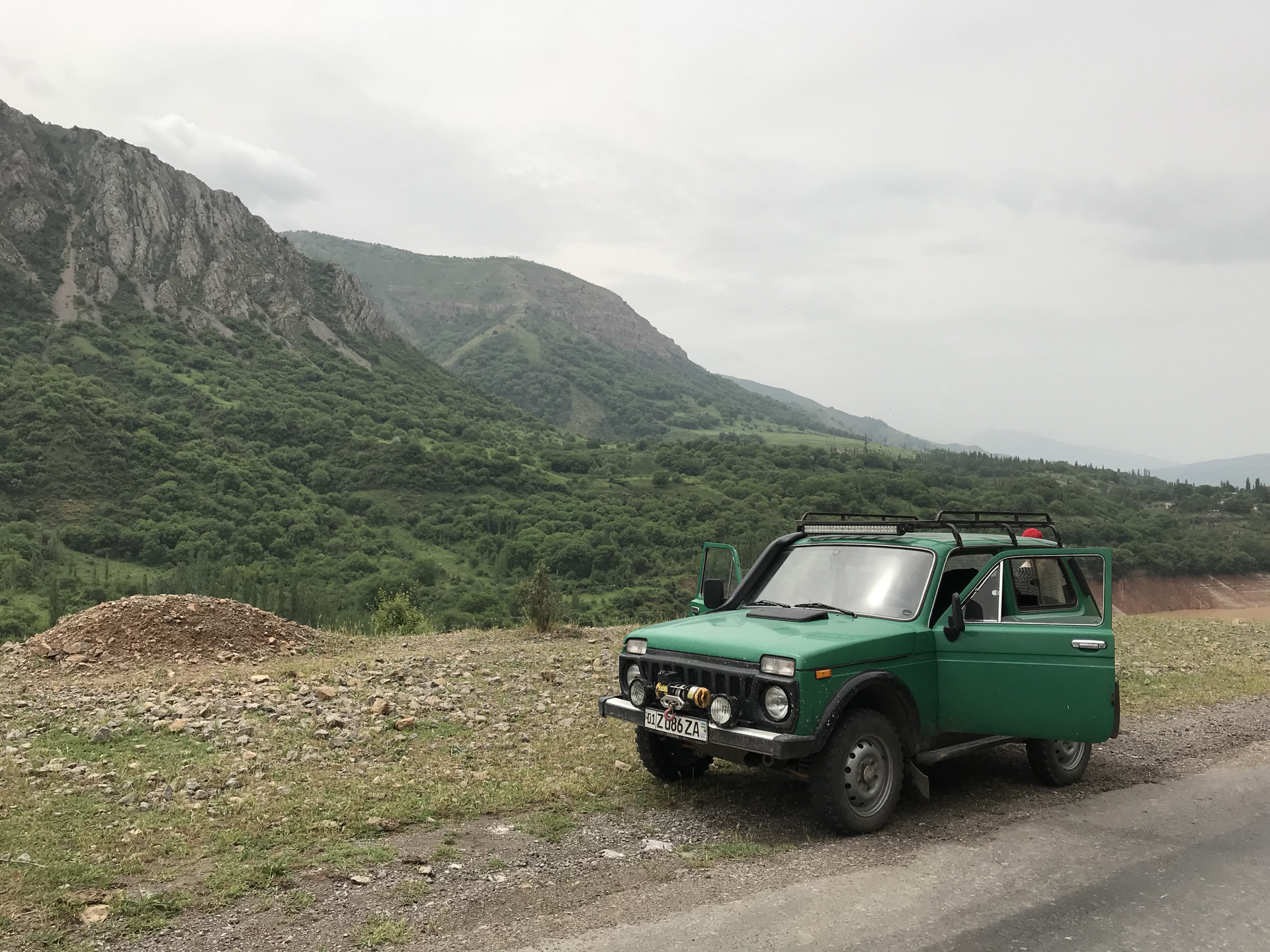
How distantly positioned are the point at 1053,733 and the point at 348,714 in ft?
21.5

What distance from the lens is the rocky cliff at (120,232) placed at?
114 metres

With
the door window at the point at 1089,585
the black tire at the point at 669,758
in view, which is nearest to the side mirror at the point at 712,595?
the black tire at the point at 669,758

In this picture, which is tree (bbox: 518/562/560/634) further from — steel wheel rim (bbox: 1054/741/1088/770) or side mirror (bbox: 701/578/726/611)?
steel wheel rim (bbox: 1054/741/1088/770)

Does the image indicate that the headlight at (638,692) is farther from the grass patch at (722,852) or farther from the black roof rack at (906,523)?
the black roof rack at (906,523)

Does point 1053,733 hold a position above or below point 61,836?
above

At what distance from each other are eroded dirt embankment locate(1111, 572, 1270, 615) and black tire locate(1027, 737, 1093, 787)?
176ft

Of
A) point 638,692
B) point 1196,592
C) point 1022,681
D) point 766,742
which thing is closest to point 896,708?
point 1022,681

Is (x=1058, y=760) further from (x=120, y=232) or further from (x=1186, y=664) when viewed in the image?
(x=120, y=232)

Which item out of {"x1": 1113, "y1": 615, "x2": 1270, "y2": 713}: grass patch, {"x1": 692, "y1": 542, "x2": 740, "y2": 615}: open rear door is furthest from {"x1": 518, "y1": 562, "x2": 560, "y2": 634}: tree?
{"x1": 1113, "y1": 615, "x2": 1270, "y2": 713}: grass patch

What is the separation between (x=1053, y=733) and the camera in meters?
6.47

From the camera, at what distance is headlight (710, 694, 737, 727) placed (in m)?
5.80

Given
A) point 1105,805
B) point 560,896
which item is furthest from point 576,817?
point 1105,805

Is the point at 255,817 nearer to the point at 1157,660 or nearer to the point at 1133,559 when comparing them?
the point at 1157,660

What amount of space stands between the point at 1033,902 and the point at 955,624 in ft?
6.49
